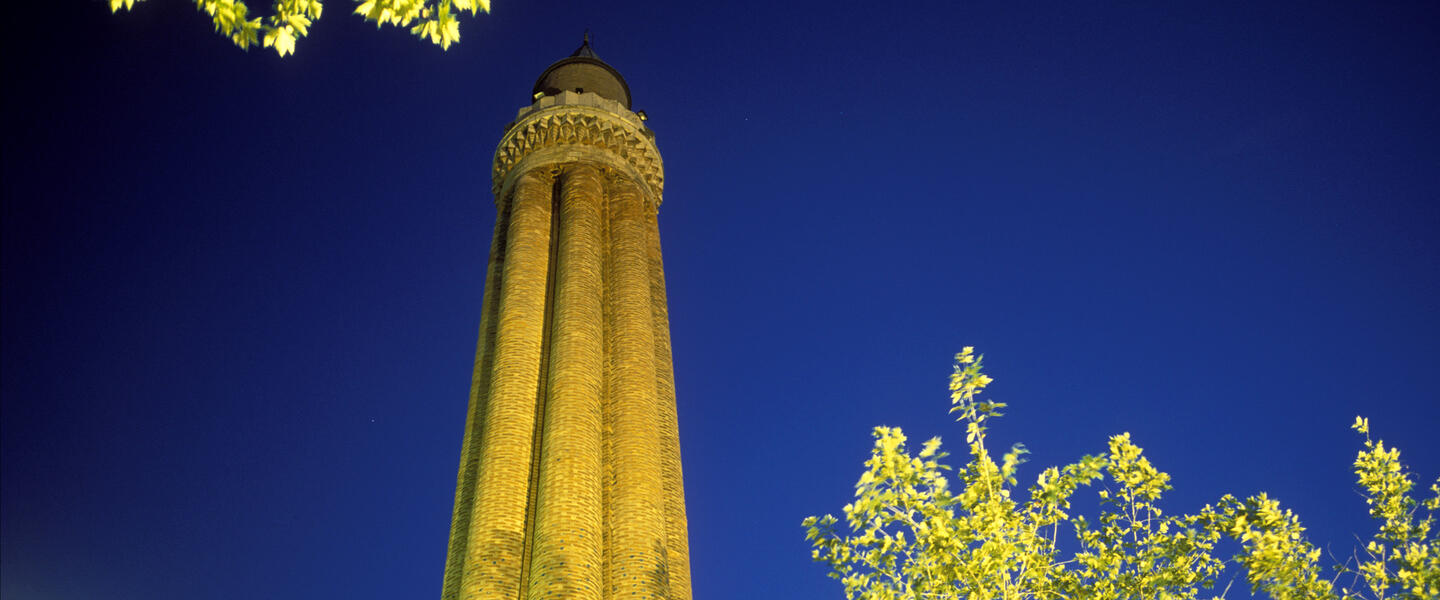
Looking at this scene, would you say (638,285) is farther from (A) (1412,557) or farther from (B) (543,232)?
(A) (1412,557)

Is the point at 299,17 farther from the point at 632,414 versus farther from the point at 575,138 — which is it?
the point at 575,138

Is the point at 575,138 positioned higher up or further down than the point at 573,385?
higher up

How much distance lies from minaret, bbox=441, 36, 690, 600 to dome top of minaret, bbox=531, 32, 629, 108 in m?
0.46

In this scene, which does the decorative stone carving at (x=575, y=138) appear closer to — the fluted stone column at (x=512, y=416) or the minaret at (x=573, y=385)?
the minaret at (x=573, y=385)

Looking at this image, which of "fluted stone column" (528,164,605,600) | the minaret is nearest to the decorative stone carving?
the minaret

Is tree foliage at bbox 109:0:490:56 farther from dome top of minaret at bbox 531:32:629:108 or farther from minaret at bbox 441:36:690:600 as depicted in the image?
dome top of minaret at bbox 531:32:629:108

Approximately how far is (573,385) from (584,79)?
906 cm

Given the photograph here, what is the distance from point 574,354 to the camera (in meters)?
13.4

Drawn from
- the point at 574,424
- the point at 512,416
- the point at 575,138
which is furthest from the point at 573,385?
the point at 575,138

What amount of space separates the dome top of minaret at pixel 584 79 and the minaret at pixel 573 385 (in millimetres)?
460

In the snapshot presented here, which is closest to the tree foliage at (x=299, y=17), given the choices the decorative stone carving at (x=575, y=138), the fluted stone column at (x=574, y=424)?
the fluted stone column at (x=574, y=424)

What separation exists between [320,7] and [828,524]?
5.04 meters

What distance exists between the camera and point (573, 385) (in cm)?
1291

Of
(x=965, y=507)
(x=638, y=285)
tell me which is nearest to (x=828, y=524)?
(x=965, y=507)
